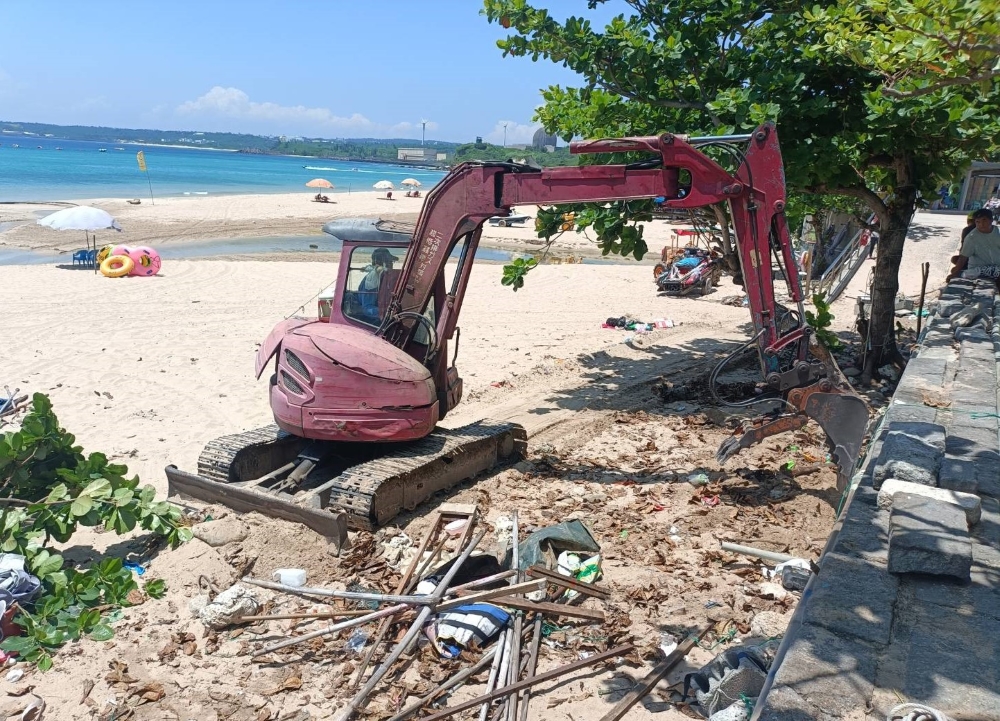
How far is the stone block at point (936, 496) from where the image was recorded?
448 cm

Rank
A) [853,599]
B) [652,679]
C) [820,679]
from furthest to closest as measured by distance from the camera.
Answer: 1. [652,679]
2. [853,599]
3. [820,679]

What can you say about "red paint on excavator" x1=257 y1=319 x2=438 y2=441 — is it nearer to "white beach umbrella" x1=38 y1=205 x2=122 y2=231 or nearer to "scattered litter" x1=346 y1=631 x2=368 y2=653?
"scattered litter" x1=346 y1=631 x2=368 y2=653

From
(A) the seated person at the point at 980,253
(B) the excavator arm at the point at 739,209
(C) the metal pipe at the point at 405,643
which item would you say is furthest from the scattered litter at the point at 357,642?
(A) the seated person at the point at 980,253

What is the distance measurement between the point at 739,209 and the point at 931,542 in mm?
2998

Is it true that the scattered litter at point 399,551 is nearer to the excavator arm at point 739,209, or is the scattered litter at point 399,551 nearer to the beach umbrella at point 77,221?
the excavator arm at point 739,209

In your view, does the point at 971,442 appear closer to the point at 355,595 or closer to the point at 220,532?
the point at 355,595

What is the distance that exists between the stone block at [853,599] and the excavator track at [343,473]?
3407 mm

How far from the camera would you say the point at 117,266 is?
19.2 m

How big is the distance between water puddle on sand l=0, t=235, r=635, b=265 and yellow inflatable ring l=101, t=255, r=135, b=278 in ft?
11.5

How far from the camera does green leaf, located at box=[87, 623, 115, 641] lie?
4.78 meters

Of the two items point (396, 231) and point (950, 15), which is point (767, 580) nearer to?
point (950, 15)

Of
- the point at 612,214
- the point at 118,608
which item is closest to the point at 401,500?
the point at 118,608

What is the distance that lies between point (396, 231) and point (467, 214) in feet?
2.49

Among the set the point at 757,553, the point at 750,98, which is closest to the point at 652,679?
the point at 757,553
